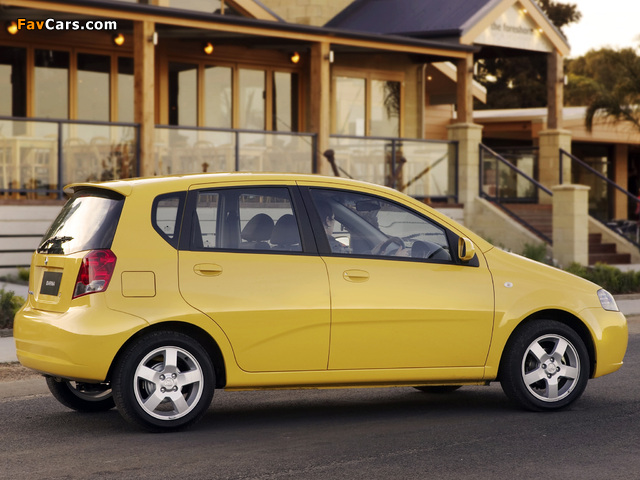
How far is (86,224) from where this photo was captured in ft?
24.6

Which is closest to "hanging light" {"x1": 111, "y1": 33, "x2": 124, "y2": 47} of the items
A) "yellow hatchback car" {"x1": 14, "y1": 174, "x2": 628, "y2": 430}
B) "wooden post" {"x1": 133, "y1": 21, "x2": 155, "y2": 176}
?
"wooden post" {"x1": 133, "y1": 21, "x2": 155, "y2": 176}

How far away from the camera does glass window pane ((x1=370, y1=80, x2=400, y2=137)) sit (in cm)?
2611

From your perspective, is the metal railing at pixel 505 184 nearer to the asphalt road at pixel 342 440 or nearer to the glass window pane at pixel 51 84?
the glass window pane at pixel 51 84

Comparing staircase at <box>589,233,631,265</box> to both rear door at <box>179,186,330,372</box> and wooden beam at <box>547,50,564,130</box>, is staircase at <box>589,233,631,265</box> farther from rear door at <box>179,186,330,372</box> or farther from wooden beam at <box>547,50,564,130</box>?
rear door at <box>179,186,330,372</box>

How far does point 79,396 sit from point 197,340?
4.61ft

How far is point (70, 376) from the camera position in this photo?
23.6 feet

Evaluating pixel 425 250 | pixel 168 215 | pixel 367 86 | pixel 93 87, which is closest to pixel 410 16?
pixel 367 86

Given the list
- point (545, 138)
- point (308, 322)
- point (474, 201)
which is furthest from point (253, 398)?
point (545, 138)

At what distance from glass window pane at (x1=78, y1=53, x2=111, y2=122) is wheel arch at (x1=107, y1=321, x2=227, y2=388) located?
1512 centimetres

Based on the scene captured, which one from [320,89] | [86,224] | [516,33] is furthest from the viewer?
[516,33]

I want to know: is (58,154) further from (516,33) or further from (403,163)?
(516,33)

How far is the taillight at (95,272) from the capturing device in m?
7.18

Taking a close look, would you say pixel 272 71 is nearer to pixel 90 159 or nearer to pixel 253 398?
pixel 90 159

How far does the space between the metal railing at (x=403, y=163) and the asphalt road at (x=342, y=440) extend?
41.3 ft
